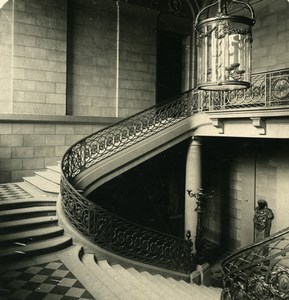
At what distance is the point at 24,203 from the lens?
751 centimetres

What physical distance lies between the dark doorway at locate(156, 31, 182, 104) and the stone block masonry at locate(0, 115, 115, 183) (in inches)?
149

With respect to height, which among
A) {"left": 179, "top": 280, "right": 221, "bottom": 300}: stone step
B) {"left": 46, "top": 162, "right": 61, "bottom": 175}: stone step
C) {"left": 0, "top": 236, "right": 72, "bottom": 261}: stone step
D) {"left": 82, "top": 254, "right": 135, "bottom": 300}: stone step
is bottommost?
{"left": 179, "top": 280, "right": 221, "bottom": 300}: stone step

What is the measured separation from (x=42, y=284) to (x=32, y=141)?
19.6ft

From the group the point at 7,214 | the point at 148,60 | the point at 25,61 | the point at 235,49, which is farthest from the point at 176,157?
the point at 235,49

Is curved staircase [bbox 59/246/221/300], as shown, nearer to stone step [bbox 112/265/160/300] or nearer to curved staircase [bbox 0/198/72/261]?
stone step [bbox 112/265/160/300]

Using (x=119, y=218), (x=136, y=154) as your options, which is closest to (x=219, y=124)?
(x=136, y=154)

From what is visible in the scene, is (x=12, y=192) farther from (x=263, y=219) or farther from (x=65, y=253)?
(x=263, y=219)

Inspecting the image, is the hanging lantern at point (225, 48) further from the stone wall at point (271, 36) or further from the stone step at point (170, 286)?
the stone wall at point (271, 36)

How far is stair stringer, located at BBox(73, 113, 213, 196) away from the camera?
7.96m

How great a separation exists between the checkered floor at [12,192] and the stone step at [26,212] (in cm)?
74

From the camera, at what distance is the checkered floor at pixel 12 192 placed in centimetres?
804

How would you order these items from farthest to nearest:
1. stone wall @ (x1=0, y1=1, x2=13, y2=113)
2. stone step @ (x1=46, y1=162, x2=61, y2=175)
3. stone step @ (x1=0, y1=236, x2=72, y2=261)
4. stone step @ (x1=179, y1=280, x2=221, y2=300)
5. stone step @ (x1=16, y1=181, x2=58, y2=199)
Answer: stone wall @ (x1=0, y1=1, x2=13, y2=113) < stone step @ (x1=46, y1=162, x2=61, y2=175) < stone step @ (x1=16, y1=181, x2=58, y2=199) < stone step @ (x1=179, y1=280, x2=221, y2=300) < stone step @ (x1=0, y1=236, x2=72, y2=261)

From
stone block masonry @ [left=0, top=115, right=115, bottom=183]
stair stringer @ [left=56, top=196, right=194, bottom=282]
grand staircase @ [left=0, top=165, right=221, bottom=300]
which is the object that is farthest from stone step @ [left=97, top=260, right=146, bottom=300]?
stone block masonry @ [left=0, top=115, right=115, bottom=183]

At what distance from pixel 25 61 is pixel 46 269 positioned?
6728 mm
